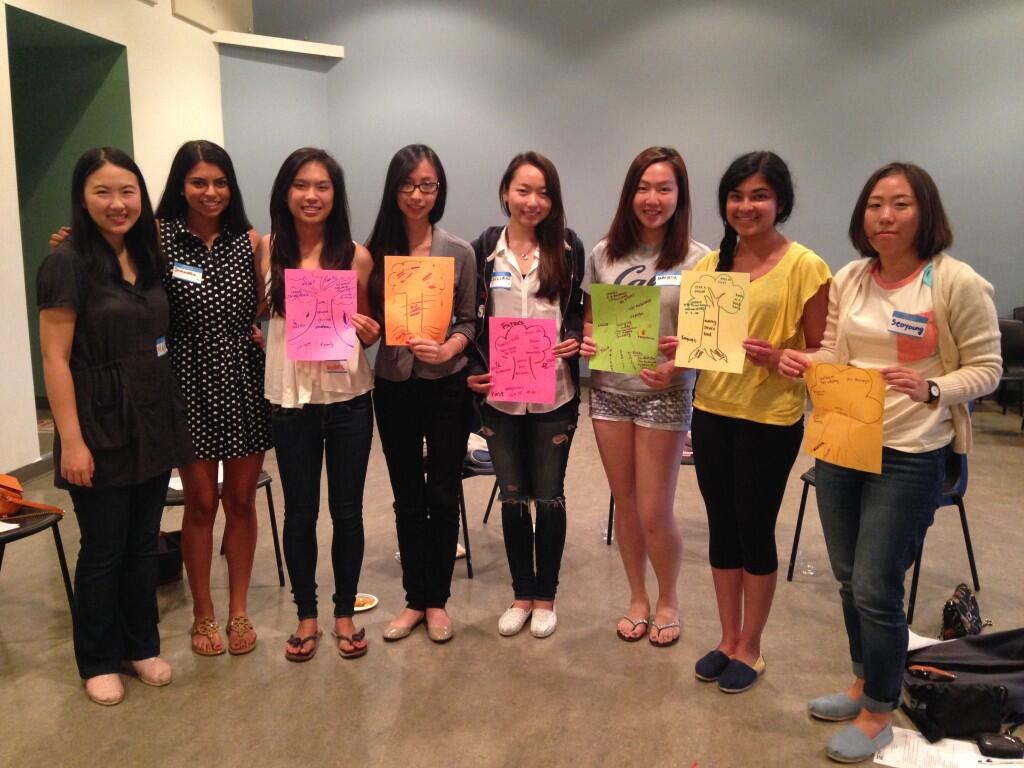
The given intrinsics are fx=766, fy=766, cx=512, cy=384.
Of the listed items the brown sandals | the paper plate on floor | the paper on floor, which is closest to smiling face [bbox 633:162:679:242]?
the paper on floor

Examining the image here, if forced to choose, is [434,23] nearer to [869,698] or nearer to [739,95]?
[739,95]

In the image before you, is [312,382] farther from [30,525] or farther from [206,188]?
[30,525]

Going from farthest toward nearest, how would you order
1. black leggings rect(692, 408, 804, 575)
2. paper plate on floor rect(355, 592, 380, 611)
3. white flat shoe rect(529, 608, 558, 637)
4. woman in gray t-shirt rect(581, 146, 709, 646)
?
paper plate on floor rect(355, 592, 380, 611)
white flat shoe rect(529, 608, 558, 637)
woman in gray t-shirt rect(581, 146, 709, 646)
black leggings rect(692, 408, 804, 575)

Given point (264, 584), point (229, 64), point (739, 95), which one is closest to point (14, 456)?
point (264, 584)

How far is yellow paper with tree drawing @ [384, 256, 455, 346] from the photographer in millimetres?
2295

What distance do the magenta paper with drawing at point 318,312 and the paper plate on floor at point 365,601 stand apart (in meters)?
1.10

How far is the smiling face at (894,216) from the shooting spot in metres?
1.81

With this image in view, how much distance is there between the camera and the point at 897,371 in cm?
179

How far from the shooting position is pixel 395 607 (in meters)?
2.91

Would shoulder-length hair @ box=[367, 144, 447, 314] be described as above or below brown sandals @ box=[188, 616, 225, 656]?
above

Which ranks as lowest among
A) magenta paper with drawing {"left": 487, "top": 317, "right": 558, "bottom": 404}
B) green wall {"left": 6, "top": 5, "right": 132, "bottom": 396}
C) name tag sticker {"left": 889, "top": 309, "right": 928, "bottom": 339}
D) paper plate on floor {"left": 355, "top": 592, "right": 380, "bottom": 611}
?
paper plate on floor {"left": 355, "top": 592, "right": 380, "bottom": 611}

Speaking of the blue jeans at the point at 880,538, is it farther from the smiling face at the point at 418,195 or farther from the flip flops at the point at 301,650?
the flip flops at the point at 301,650

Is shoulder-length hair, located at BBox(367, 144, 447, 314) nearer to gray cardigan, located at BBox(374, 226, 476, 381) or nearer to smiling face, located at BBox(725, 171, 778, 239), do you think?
gray cardigan, located at BBox(374, 226, 476, 381)

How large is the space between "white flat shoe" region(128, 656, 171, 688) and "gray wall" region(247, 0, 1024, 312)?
4.61 meters
